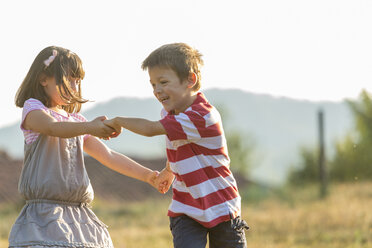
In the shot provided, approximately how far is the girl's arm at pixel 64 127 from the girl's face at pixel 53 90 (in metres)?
0.17

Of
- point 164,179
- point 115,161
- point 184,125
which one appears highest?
point 184,125

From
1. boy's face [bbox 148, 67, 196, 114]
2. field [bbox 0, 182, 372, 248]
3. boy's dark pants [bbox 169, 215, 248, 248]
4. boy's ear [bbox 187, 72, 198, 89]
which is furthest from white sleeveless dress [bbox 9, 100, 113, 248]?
field [bbox 0, 182, 372, 248]

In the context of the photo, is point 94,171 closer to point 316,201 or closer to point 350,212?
point 316,201

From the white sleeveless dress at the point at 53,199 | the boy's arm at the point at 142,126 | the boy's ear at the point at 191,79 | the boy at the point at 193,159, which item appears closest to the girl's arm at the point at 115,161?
the white sleeveless dress at the point at 53,199

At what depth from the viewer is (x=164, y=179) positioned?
3.60 m

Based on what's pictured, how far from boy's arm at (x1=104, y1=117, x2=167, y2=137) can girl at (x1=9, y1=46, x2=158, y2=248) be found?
0.10 metres

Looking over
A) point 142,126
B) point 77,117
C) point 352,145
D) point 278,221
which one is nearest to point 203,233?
point 142,126


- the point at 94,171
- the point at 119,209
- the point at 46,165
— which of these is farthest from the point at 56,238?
the point at 94,171

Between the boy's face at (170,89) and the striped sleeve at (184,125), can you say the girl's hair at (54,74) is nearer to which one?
the boy's face at (170,89)

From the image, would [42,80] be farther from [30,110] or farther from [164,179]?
[164,179]

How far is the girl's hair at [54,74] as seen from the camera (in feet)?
10.6

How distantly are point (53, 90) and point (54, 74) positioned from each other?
9cm

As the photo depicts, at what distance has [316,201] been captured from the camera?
17.1 meters

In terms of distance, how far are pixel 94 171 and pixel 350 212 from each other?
28.6 feet
